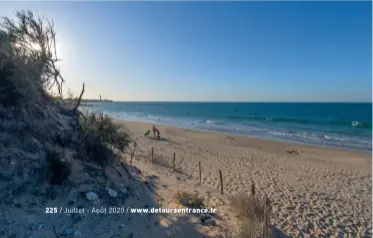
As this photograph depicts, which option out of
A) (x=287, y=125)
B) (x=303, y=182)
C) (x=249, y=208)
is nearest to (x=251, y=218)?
(x=249, y=208)

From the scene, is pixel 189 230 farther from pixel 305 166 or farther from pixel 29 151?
pixel 305 166

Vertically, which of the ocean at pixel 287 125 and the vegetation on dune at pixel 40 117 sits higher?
the vegetation on dune at pixel 40 117

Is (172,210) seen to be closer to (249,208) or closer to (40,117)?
(249,208)

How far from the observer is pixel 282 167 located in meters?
12.4

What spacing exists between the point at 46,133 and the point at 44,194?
1418 millimetres

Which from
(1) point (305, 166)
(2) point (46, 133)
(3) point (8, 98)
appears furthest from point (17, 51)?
(1) point (305, 166)

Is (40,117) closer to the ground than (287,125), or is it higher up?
higher up

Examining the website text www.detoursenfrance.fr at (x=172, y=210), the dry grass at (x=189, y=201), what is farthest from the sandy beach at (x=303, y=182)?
the dry grass at (x=189, y=201)

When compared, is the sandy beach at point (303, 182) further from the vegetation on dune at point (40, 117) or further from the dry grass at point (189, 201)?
the vegetation on dune at point (40, 117)

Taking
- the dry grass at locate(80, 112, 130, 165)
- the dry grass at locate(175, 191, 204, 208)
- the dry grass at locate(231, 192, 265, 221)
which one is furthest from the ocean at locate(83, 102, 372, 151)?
the dry grass at locate(231, 192, 265, 221)

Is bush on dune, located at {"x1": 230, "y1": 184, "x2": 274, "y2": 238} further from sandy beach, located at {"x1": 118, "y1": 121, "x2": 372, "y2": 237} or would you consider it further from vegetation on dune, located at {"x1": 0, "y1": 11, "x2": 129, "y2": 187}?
vegetation on dune, located at {"x1": 0, "y1": 11, "x2": 129, "y2": 187}

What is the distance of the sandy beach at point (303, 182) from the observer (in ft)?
20.3

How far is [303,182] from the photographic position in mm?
9883

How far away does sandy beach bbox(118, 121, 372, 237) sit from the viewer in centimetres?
620
